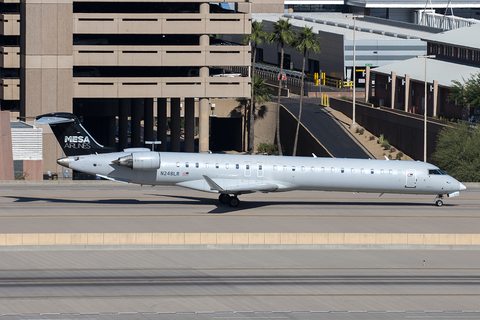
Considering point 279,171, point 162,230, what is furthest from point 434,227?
point 162,230

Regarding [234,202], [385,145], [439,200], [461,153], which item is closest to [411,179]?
[439,200]

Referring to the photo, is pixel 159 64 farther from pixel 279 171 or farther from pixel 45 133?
pixel 279 171

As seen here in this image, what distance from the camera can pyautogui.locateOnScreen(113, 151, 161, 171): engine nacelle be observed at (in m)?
38.4

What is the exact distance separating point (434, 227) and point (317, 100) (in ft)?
187

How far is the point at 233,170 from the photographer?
1555 inches

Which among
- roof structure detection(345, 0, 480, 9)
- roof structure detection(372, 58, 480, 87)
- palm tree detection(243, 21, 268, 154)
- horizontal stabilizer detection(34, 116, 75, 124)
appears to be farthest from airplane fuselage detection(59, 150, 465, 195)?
roof structure detection(345, 0, 480, 9)

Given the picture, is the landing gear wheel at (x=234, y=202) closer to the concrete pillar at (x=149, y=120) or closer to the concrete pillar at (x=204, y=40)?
the concrete pillar at (x=204, y=40)

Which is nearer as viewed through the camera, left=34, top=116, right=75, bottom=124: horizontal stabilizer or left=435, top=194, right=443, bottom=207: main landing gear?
left=34, top=116, right=75, bottom=124: horizontal stabilizer

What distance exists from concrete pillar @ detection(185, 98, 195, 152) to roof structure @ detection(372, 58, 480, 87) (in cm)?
2469

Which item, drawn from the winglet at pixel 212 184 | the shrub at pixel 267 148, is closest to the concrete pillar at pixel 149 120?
the shrub at pixel 267 148

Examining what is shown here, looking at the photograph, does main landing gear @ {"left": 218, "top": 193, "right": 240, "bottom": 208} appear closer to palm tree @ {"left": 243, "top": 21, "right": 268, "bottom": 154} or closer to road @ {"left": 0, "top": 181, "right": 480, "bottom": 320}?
road @ {"left": 0, "top": 181, "right": 480, "bottom": 320}

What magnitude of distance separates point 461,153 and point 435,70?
23251 mm

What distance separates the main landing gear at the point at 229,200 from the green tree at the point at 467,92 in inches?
1418

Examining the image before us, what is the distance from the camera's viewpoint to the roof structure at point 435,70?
75000 millimetres
